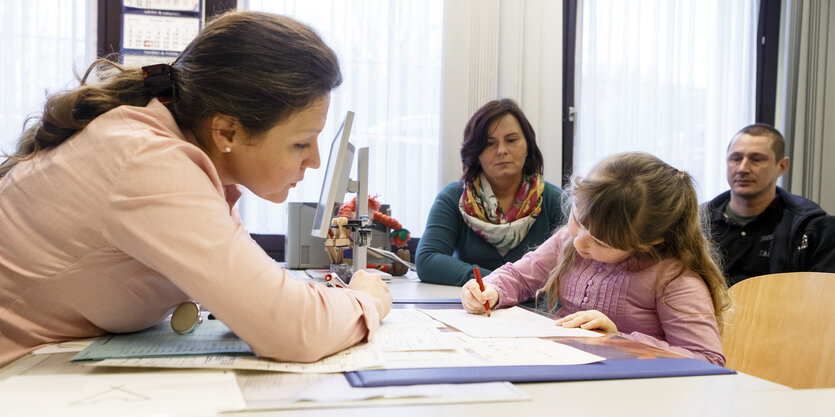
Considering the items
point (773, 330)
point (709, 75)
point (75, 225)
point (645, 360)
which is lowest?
point (773, 330)

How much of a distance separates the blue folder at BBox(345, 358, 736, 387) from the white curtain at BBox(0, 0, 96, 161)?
2518mm

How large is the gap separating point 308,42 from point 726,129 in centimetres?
322

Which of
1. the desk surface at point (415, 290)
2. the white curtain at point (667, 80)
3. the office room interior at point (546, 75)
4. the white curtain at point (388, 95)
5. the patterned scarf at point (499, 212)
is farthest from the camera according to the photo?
the white curtain at point (667, 80)

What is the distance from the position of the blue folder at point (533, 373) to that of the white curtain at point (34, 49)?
2.52 meters

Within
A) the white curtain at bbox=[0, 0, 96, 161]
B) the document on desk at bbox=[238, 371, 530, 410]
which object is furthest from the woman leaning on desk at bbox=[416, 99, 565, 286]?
the white curtain at bbox=[0, 0, 96, 161]

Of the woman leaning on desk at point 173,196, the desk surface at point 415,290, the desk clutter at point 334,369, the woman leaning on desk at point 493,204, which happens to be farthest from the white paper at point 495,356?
the woman leaning on desk at point 493,204

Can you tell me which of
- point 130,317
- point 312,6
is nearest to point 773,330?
point 130,317

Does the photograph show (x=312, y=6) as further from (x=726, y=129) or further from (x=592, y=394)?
(x=592, y=394)

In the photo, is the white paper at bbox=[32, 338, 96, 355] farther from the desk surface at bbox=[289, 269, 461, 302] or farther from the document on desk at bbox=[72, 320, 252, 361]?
the desk surface at bbox=[289, 269, 461, 302]

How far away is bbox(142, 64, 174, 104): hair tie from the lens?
0.94 m

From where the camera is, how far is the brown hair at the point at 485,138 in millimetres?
2488

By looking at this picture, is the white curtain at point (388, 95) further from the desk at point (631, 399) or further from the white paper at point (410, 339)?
the desk at point (631, 399)

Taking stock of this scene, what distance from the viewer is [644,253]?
1364mm

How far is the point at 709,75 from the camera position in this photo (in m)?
3.51
